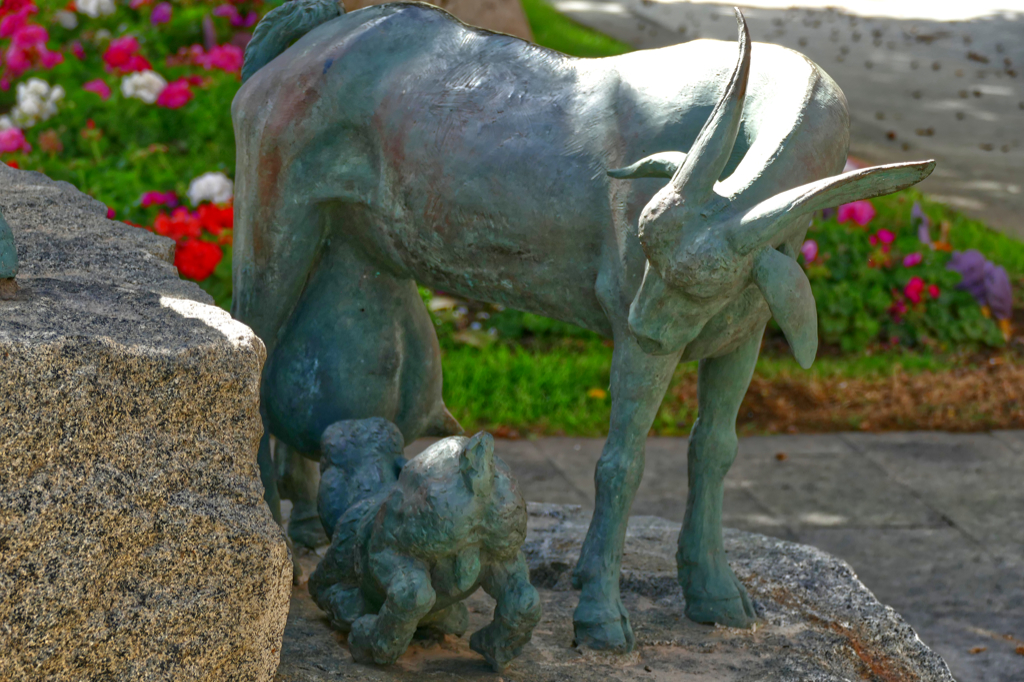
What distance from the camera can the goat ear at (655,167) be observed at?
7.39 ft

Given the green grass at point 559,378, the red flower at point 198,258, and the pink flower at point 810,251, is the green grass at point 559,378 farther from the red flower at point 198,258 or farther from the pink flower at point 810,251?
the red flower at point 198,258

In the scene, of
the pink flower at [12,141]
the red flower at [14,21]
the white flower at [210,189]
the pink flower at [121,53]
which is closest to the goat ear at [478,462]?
the white flower at [210,189]

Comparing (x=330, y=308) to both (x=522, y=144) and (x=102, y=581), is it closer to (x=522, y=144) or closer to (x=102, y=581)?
(x=522, y=144)

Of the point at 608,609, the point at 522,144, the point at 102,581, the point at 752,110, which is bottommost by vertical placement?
the point at 608,609

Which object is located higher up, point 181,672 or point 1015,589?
point 181,672

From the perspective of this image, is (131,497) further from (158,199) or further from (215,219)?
(158,199)

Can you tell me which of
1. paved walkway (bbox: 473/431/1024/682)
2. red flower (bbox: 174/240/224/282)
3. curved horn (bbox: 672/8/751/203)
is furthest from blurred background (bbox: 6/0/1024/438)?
curved horn (bbox: 672/8/751/203)

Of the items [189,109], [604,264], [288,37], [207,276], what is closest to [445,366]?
[207,276]

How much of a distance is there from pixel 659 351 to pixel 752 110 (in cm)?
51

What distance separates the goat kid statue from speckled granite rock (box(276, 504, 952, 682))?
0.09 metres

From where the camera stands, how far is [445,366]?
5785 millimetres

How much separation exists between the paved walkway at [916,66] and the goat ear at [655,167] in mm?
6196

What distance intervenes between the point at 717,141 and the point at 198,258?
137 inches

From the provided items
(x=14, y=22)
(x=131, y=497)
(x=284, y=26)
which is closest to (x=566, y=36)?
(x=14, y=22)
